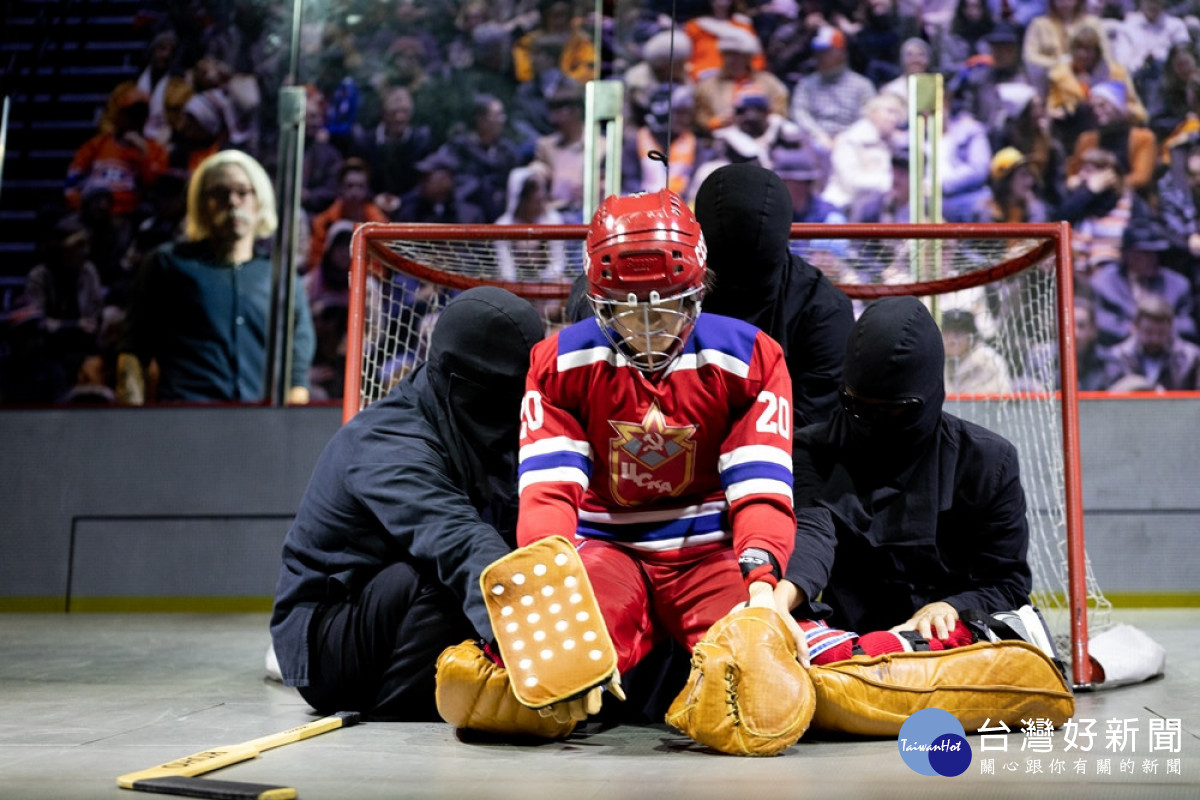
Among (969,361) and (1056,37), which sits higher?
(1056,37)

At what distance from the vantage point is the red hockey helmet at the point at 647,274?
2.17m

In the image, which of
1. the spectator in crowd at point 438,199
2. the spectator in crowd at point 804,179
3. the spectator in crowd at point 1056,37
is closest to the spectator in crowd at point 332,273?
the spectator in crowd at point 438,199

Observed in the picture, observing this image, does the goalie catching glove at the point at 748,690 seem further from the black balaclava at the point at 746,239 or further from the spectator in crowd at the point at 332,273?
the spectator in crowd at the point at 332,273

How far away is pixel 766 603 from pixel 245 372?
161 inches

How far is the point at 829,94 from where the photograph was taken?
229 inches

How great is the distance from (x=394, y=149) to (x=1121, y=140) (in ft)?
11.5

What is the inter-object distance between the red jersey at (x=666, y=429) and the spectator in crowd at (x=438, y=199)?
11.8 ft

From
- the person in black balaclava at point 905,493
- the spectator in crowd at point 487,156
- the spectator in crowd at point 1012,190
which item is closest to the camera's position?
the person in black balaclava at point 905,493

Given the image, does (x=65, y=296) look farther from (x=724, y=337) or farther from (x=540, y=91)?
(x=724, y=337)

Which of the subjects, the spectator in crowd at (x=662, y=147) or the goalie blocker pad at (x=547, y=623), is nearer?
the goalie blocker pad at (x=547, y=623)

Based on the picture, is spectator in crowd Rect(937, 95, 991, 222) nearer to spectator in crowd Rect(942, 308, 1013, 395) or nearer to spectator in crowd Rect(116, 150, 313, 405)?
spectator in crowd Rect(942, 308, 1013, 395)

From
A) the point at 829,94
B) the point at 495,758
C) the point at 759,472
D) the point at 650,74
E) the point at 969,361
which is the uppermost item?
the point at 650,74

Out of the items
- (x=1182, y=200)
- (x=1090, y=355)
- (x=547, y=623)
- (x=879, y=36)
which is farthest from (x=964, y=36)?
(x=547, y=623)

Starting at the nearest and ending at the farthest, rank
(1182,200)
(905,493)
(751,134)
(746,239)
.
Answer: (905,493) < (746,239) < (1182,200) < (751,134)
